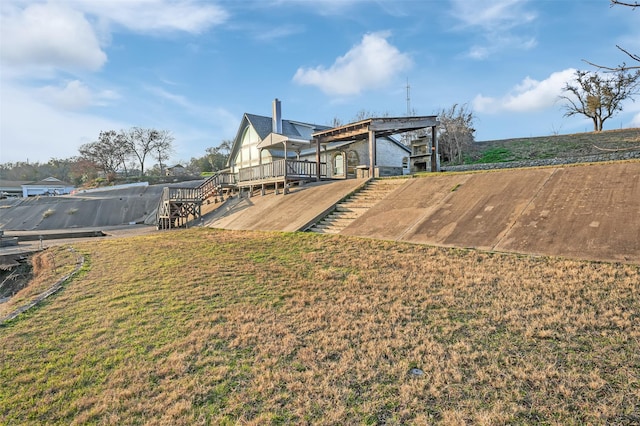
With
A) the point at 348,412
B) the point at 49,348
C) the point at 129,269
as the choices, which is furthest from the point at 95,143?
the point at 348,412

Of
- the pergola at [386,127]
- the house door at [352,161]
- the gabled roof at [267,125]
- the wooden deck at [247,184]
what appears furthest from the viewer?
the gabled roof at [267,125]

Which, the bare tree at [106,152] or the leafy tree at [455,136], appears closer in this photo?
the leafy tree at [455,136]

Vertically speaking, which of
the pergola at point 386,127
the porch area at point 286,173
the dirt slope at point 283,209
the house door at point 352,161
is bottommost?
the dirt slope at point 283,209

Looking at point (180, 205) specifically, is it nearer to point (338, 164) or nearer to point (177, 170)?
point (338, 164)

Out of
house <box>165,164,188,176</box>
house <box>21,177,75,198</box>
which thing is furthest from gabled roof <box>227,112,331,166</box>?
house <box>21,177,75,198</box>

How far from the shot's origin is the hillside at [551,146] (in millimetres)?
19031

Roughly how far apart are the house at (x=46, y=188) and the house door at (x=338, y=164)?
37617 millimetres

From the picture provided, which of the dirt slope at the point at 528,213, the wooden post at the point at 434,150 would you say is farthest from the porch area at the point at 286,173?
the dirt slope at the point at 528,213

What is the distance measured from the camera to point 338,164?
21.3m

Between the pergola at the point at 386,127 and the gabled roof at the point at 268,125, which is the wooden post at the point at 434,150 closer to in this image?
the pergola at the point at 386,127

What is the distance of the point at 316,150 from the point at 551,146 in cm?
1552

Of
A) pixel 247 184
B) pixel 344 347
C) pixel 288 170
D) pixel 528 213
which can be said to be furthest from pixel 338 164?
pixel 344 347

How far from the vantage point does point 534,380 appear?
2967 mm

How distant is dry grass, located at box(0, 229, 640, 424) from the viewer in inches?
108
